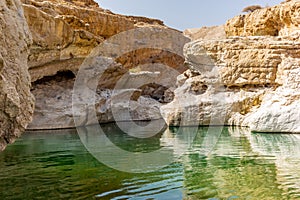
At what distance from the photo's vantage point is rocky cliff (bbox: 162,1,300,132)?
16.9m

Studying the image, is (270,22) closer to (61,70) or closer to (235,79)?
(235,79)

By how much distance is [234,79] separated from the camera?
18.5m

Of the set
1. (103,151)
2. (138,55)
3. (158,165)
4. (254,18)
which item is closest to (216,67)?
(254,18)

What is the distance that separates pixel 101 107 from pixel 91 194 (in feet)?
57.5

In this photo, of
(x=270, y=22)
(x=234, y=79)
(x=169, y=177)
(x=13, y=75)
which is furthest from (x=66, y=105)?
(x=13, y=75)

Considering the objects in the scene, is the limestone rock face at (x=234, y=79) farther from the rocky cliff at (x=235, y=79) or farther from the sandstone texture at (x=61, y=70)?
the sandstone texture at (x=61, y=70)

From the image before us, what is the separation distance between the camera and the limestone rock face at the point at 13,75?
13.8 feet

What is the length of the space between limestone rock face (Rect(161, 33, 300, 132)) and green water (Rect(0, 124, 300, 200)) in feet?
27.1

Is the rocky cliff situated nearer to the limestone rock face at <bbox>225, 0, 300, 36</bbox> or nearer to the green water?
the limestone rock face at <bbox>225, 0, 300, 36</bbox>

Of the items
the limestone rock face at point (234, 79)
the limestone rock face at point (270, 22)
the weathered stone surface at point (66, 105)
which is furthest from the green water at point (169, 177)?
the limestone rock face at point (270, 22)

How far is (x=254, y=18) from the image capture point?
85.0 ft

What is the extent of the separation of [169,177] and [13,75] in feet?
10.7

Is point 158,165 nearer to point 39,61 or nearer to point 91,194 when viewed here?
point 91,194

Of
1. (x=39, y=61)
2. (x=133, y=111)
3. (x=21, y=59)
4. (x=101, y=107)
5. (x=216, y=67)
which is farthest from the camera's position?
(x=133, y=111)
